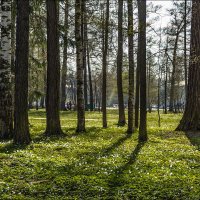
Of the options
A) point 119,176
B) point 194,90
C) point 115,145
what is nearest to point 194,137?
point 194,90

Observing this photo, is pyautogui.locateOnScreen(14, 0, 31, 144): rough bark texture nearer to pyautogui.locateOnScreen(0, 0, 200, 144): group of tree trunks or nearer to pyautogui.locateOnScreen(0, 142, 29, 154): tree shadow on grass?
pyautogui.locateOnScreen(0, 0, 200, 144): group of tree trunks

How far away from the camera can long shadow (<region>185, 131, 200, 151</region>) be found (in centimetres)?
1543

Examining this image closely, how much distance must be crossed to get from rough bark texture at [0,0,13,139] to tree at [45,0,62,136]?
2417mm

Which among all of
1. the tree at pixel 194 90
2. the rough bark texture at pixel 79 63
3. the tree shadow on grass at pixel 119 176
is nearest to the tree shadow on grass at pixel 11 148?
the tree shadow on grass at pixel 119 176

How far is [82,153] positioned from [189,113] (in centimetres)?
Result: 963

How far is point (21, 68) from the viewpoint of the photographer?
13141 mm

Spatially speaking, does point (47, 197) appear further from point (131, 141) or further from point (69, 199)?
point (131, 141)

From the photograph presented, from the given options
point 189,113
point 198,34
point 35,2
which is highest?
point 35,2

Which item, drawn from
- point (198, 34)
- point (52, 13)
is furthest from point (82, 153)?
point (198, 34)

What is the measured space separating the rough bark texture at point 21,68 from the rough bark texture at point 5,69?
4.66ft

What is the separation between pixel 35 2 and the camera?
1775 centimetres

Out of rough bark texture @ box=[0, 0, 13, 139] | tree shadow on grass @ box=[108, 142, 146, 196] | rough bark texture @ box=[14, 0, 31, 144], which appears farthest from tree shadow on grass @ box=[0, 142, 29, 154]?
tree shadow on grass @ box=[108, 142, 146, 196]

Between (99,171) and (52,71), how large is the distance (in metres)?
8.19

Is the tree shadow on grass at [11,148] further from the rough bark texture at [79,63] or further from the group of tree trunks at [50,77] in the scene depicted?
the rough bark texture at [79,63]
